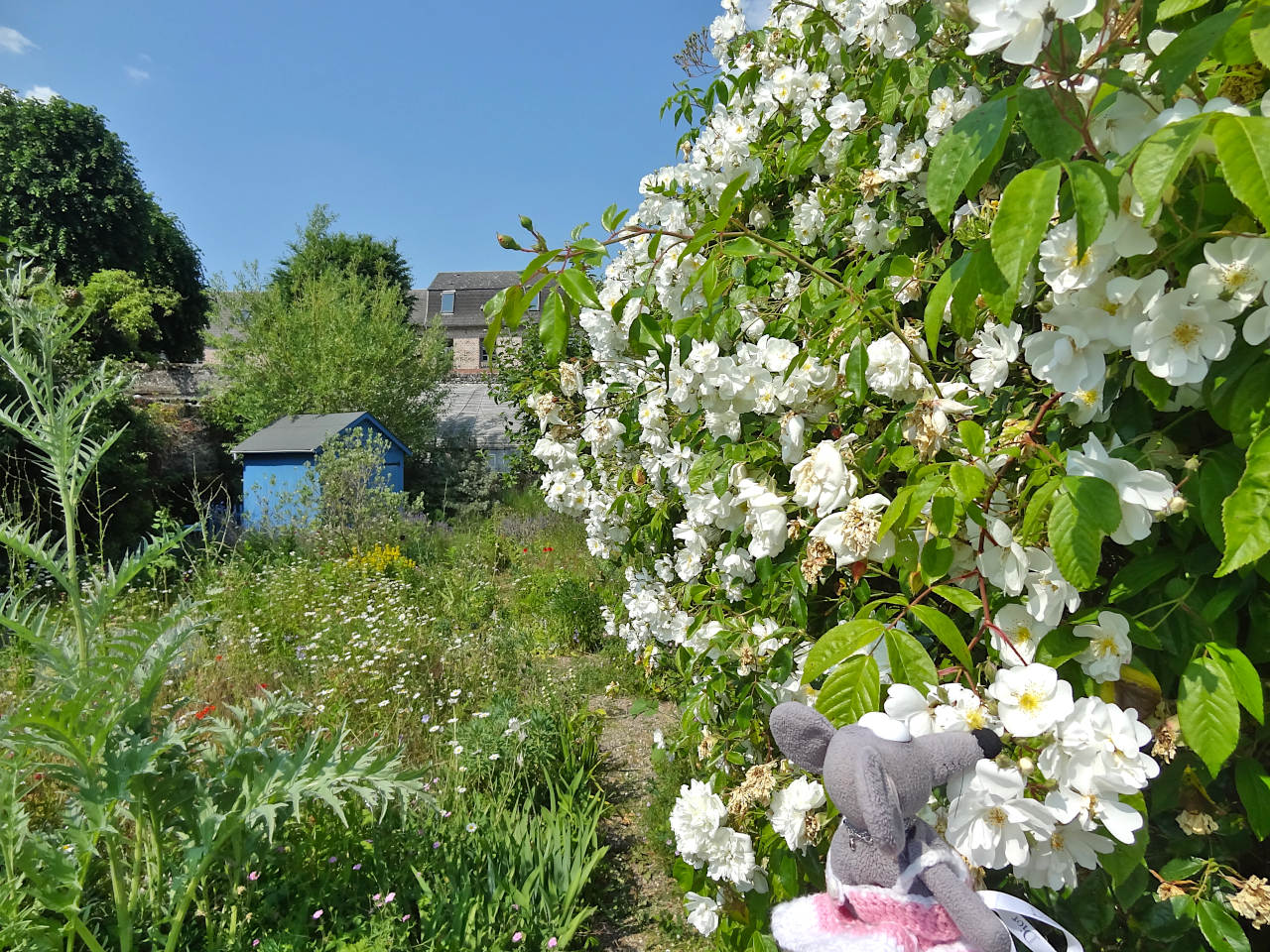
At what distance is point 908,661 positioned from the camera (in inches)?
35.2

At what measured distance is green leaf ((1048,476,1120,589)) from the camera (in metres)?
0.74

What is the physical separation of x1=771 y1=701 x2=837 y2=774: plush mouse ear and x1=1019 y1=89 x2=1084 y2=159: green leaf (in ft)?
2.26

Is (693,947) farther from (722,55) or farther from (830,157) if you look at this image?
(722,55)

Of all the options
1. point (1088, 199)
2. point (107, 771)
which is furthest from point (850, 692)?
point (107, 771)

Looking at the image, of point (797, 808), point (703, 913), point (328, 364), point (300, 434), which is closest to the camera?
point (797, 808)

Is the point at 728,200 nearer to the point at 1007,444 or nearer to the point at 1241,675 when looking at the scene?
the point at 1007,444

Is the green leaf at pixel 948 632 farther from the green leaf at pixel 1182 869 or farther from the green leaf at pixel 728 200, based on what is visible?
the green leaf at pixel 728 200

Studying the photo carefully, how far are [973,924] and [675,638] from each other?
1304 millimetres

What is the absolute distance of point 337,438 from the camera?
330 inches

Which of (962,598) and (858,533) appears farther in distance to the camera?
(858,533)

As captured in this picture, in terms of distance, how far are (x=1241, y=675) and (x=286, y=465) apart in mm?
9436

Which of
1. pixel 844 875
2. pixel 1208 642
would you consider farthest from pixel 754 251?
pixel 844 875

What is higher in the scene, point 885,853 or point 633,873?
point 885,853

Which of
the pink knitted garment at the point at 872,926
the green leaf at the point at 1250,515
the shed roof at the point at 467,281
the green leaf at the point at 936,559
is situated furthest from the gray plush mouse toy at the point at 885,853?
the shed roof at the point at 467,281
